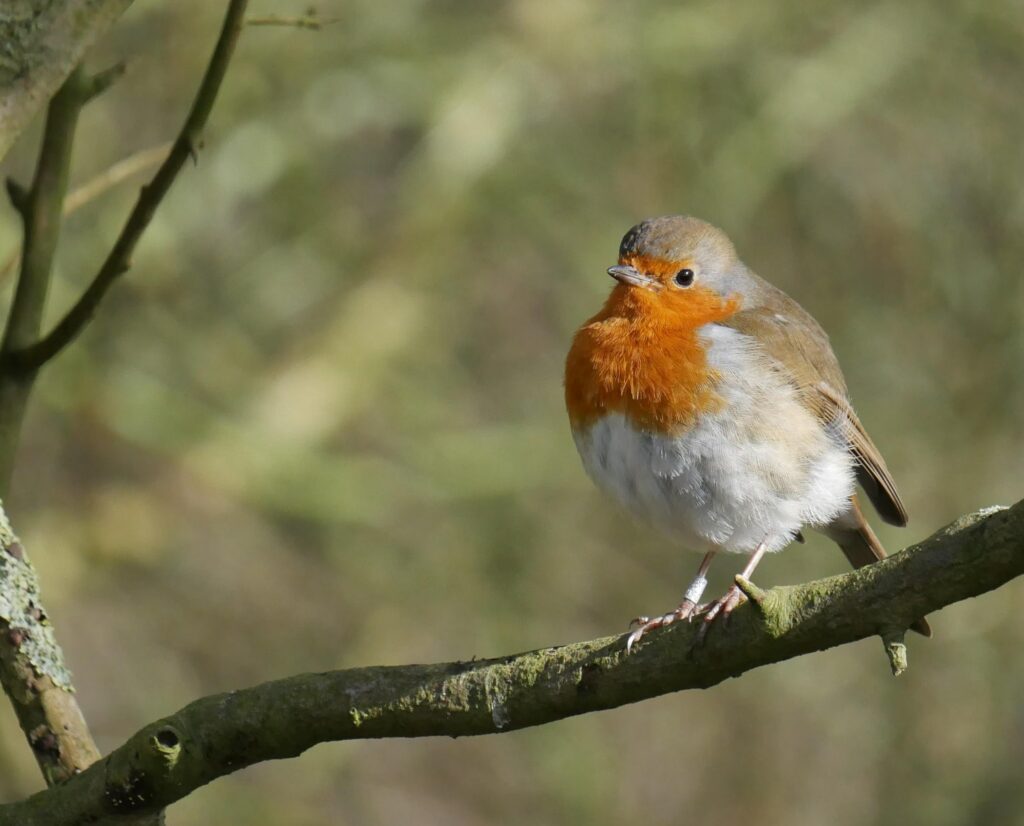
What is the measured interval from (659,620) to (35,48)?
182 cm

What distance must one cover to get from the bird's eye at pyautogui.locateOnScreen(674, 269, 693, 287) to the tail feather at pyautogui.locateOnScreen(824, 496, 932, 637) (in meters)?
0.86

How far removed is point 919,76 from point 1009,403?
178 cm

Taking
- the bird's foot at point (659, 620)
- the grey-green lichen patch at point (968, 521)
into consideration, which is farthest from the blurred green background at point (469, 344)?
the grey-green lichen patch at point (968, 521)

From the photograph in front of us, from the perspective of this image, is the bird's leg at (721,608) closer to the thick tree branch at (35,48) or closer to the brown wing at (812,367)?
the brown wing at (812,367)

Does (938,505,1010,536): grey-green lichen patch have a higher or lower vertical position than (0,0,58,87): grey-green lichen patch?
lower

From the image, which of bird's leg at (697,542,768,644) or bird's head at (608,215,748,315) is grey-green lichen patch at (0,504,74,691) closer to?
bird's leg at (697,542,768,644)

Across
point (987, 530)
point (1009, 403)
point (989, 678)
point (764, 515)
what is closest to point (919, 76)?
point (1009, 403)

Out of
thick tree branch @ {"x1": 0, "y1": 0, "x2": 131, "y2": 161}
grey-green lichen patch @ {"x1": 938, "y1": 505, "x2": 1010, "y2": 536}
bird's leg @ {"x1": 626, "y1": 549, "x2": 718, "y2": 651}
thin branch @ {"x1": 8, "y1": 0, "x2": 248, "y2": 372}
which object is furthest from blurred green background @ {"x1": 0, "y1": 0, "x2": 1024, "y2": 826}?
grey-green lichen patch @ {"x1": 938, "y1": 505, "x2": 1010, "y2": 536}

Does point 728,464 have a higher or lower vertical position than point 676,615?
higher

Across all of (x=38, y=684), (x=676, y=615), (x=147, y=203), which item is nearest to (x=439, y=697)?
(x=38, y=684)

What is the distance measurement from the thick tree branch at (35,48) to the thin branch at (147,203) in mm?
434

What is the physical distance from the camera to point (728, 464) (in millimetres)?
3855

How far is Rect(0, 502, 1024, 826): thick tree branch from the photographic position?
2.49 meters

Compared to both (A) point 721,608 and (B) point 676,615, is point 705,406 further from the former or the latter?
(A) point 721,608
